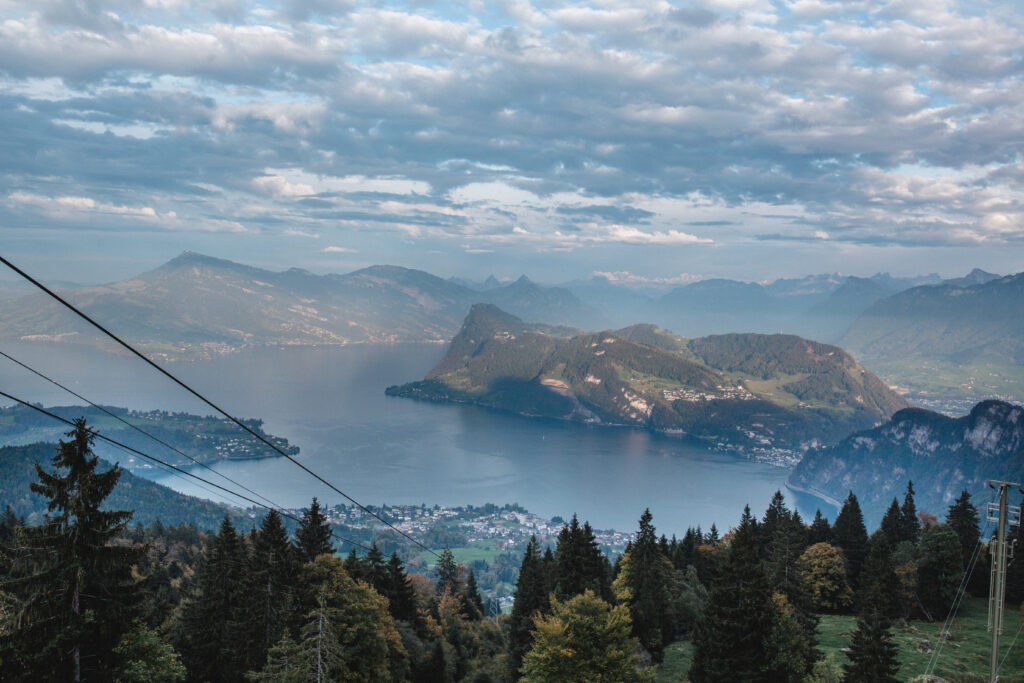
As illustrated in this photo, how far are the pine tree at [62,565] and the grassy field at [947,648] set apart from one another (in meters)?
22.8

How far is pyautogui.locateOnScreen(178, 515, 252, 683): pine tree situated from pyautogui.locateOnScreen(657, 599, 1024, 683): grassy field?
17.4 metres

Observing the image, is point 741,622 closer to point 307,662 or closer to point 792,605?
point 792,605

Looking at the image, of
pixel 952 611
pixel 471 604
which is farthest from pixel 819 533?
pixel 471 604

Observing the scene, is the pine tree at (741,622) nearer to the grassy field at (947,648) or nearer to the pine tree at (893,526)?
the grassy field at (947,648)

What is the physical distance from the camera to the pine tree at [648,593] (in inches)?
1246

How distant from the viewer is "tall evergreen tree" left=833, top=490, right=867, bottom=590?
4550cm

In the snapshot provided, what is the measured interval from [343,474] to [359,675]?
118 m

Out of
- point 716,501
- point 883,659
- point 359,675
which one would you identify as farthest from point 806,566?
point 716,501

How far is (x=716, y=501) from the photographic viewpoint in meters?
130

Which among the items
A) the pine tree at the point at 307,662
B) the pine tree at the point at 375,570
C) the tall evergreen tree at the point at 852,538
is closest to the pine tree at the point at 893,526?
the tall evergreen tree at the point at 852,538

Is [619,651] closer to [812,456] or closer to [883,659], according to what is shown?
[883,659]

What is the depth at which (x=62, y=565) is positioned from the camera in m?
12.0

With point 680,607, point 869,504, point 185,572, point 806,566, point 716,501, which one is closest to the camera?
point 680,607

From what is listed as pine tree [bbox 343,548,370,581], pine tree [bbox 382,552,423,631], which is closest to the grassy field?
pine tree [bbox 382,552,423,631]
